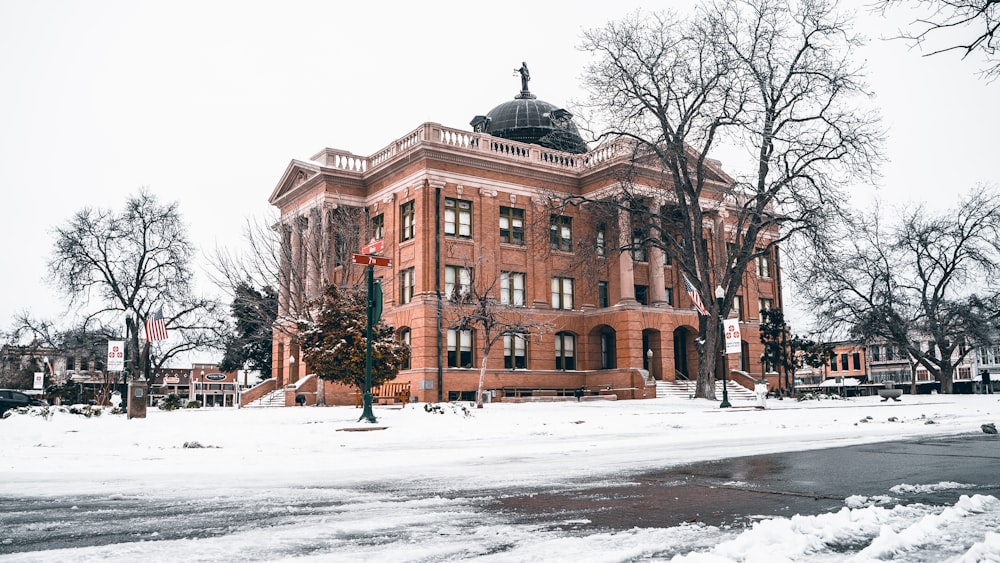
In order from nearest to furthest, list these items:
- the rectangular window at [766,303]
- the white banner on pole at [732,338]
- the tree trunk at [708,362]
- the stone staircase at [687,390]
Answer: the white banner on pole at [732,338], the tree trunk at [708,362], the stone staircase at [687,390], the rectangular window at [766,303]

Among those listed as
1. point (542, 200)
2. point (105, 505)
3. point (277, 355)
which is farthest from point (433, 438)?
point (277, 355)

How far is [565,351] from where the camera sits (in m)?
48.7

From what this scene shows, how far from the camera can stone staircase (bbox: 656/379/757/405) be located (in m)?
45.5

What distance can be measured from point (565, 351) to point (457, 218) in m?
10.6

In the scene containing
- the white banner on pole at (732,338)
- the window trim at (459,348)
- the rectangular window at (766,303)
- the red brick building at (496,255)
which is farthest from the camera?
the rectangular window at (766,303)

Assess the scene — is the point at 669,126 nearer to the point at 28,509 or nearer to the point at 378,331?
the point at 378,331

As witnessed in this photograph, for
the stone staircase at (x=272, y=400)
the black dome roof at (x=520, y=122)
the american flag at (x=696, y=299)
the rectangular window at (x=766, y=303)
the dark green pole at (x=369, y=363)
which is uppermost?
the black dome roof at (x=520, y=122)

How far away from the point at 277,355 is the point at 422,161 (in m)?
18.3

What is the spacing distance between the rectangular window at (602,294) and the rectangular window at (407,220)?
40.0ft

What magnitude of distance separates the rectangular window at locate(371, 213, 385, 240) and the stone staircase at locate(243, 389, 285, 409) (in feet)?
35.6

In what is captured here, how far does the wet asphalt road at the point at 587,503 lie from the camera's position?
6195 millimetres

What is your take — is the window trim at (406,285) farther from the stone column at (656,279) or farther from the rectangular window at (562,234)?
the stone column at (656,279)

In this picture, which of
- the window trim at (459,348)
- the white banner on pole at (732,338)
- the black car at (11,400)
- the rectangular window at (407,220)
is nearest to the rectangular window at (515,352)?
the window trim at (459,348)

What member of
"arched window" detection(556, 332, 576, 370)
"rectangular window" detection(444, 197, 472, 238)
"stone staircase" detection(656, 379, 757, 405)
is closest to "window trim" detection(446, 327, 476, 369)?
"rectangular window" detection(444, 197, 472, 238)
